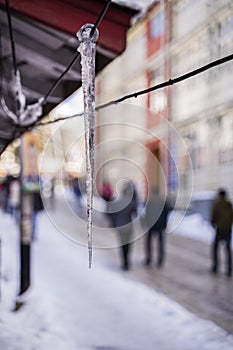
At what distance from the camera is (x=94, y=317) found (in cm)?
620

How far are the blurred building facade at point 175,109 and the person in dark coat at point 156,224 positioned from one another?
2548mm

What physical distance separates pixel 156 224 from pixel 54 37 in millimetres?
6552

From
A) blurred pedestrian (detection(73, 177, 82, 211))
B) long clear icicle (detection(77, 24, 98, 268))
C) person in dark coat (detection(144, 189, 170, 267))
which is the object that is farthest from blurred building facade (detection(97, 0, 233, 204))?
long clear icicle (detection(77, 24, 98, 268))

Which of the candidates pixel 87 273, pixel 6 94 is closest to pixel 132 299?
pixel 87 273

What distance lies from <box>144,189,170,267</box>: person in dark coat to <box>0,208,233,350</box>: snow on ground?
131cm

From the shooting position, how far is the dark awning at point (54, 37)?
13.5 ft

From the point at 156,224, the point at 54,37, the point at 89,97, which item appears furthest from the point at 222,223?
the point at 89,97

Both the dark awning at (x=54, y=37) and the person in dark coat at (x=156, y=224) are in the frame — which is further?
the person in dark coat at (x=156, y=224)

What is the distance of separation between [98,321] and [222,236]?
14.3ft

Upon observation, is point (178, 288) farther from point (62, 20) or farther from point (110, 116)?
point (110, 116)

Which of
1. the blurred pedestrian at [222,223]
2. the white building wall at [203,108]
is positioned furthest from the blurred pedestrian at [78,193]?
the blurred pedestrian at [222,223]

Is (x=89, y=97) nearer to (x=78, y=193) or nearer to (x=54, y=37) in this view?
(x=54, y=37)

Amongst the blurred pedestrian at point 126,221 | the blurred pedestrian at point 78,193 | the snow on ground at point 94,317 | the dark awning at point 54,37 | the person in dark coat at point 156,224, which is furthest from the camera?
the blurred pedestrian at point 78,193

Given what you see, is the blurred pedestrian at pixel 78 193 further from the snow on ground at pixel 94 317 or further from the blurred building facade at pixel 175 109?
the snow on ground at pixel 94 317
